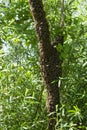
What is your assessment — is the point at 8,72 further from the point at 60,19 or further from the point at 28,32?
the point at 60,19

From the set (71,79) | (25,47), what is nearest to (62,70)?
(71,79)

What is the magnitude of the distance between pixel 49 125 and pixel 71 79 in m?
0.42

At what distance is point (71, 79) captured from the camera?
10.9 feet

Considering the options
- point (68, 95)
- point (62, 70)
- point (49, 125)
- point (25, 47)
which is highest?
point (25, 47)

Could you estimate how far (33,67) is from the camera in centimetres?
354

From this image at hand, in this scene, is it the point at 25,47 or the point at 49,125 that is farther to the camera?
the point at 25,47

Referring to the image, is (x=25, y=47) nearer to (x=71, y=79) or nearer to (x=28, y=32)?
(x=28, y=32)

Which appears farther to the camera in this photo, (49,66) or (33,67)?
(33,67)

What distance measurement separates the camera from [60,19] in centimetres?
349

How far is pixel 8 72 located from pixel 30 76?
0.19m

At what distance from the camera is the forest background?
330cm

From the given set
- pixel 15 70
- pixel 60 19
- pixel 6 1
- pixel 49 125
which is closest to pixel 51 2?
pixel 60 19

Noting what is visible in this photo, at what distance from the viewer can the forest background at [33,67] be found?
10.8 ft

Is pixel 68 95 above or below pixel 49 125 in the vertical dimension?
above
